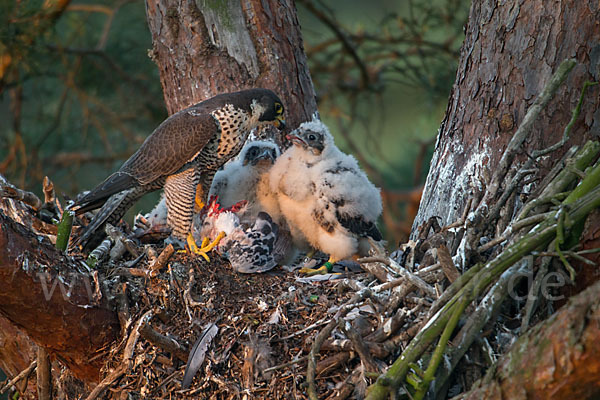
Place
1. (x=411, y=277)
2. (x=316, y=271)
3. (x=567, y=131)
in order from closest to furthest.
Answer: (x=411, y=277), (x=567, y=131), (x=316, y=271)

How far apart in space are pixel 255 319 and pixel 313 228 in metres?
1.05

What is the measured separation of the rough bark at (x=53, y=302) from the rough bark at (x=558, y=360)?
1528 millimetres

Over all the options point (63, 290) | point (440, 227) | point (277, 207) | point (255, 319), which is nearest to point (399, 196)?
point (277, 207)

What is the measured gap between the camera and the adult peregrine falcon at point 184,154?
367 cm

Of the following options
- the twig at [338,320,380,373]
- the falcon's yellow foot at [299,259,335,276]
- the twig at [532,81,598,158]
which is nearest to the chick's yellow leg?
the falcon's yellow foot at [299,259,335,276]

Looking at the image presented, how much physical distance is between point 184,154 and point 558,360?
244cm

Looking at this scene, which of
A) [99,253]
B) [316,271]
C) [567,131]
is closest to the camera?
[567,131]

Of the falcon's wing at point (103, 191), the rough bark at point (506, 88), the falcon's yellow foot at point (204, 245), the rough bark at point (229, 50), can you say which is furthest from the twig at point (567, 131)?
the falcon's wing at point (103, 191)

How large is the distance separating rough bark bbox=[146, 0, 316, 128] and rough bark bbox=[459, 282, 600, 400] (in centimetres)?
260

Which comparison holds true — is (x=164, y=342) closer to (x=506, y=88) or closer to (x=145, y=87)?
(x=506, y=88)

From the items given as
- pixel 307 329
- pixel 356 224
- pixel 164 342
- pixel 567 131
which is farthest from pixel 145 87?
pixel 567 131

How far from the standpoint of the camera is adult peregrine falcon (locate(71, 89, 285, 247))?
3.67m

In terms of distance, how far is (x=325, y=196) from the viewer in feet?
12.0

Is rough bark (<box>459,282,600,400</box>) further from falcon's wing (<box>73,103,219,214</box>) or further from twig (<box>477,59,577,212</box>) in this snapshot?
falcon's wing (<box>73,103,219,214</box>)
